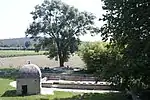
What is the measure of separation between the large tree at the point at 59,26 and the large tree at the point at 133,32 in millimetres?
36219

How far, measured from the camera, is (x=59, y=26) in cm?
6650

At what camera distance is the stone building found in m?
39.0

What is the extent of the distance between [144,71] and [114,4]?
564 centimetres

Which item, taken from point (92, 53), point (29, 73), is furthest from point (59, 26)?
point (29, 73)

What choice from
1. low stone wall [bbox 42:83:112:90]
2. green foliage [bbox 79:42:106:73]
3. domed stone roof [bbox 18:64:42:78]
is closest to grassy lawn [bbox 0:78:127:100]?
domed stone roof [bbox 18:64:42:78]

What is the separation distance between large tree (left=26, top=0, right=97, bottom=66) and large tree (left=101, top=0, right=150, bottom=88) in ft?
119

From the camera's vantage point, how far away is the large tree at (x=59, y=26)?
214 ft

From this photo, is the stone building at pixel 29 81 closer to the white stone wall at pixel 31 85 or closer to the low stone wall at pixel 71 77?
the white stone wall at pixel 31 85

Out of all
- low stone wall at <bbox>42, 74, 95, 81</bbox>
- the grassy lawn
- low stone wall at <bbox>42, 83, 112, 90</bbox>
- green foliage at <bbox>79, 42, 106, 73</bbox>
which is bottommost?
the grassy lawn

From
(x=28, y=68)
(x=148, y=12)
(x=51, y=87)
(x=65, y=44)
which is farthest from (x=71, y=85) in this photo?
(x=65, y=44)

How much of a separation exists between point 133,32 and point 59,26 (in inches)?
1555

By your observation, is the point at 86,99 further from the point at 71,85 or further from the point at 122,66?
the point at 71,85

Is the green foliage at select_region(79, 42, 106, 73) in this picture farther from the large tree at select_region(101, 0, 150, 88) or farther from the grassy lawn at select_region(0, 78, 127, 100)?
the large tree at select_region(101, 0, 150, 88)

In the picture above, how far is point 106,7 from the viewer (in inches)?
1159
